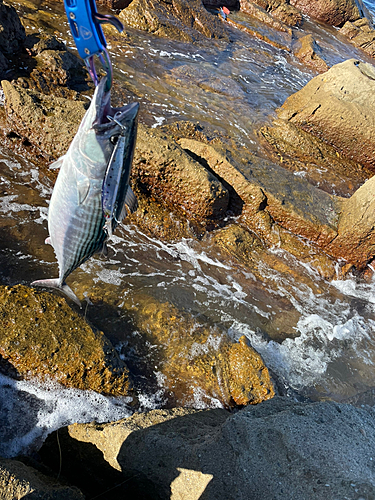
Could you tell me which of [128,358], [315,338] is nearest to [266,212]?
[315,338]

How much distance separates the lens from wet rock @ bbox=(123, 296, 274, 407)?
408 centimetres

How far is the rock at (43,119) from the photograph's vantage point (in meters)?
5.79

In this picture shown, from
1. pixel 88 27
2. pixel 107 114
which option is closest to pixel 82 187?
pixel 107 114

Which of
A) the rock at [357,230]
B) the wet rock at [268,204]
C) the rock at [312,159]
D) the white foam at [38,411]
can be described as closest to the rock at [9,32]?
the wet rock at [268,204]

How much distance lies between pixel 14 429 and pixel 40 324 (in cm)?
106

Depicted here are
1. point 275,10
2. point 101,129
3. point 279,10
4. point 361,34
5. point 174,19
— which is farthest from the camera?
point 361,34

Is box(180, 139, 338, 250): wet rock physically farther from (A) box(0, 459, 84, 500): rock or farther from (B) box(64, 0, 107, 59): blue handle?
(A) box(0, 459, 84, 500): rock

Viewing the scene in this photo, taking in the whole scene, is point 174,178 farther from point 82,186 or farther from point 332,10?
point 332,10

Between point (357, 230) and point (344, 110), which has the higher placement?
point (344, 110)

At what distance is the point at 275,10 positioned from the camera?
57.0ft

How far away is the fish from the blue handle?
170 mm

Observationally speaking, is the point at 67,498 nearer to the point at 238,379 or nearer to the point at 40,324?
the point at 40,324

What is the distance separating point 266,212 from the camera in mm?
6426

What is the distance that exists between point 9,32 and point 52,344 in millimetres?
7874
